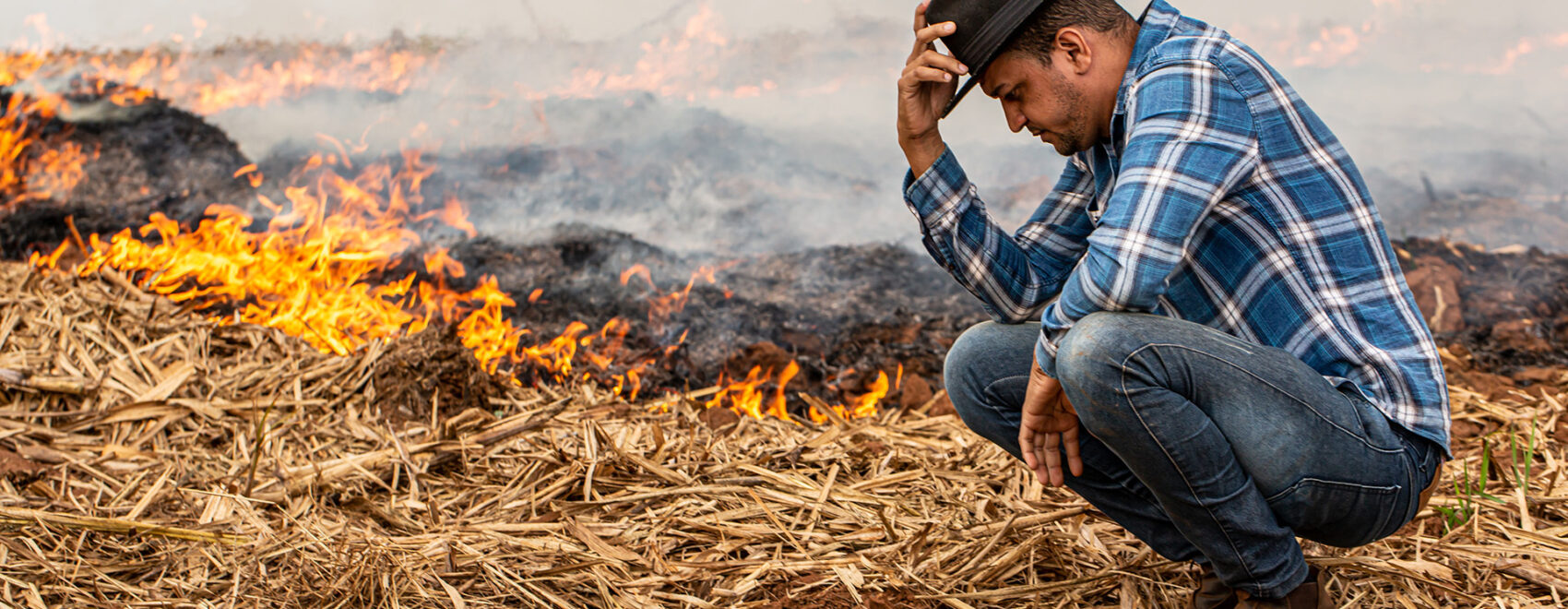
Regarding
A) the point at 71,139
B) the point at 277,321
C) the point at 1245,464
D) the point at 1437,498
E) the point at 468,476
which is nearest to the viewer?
the point at 1245,464

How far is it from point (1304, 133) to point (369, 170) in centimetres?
631

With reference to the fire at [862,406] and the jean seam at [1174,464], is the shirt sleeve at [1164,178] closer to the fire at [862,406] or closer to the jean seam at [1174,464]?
the jean seam at [1174,464]

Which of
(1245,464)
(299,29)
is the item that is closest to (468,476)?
(1245,464)

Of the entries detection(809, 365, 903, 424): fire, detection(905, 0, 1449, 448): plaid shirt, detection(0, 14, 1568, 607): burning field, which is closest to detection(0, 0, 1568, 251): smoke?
detection(0, 14, 1568, 607): burning field

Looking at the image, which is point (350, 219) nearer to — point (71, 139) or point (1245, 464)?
point (71, 139)

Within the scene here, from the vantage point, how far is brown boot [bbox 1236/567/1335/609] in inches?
78.5

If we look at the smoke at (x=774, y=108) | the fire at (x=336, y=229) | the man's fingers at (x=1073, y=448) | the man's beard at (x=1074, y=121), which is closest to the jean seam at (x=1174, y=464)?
the man's fingers at (x=1073, y=448)

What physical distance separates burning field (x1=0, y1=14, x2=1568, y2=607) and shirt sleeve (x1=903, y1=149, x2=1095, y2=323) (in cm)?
70

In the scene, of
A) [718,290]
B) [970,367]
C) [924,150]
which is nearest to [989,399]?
[970,367]

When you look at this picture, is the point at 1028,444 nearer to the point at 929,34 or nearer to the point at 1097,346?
the point at 1097,346

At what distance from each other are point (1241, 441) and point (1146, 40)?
825mm

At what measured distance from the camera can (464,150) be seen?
7.11 metres

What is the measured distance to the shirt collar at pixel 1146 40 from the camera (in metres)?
1.96

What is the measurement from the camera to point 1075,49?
1.98 m
